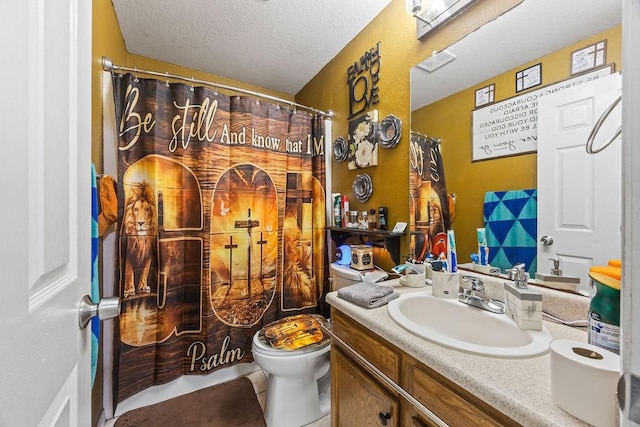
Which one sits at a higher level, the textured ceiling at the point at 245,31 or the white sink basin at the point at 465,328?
the textured ceiling at the point at 245,31

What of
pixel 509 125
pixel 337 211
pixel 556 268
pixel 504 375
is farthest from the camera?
pixel 337 211

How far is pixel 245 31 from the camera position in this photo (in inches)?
69.1

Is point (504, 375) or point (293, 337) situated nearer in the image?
point (504, 375)

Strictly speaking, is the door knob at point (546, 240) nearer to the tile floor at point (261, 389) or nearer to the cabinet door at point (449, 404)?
the cabinet door at point (449, 404)

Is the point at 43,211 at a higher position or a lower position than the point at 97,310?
higher

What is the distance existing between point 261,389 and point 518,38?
227cm

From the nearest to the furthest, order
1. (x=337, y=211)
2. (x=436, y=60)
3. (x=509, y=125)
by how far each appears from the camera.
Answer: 1. (x=509, y=125)
2. (x=436, y=60)
3. (x=337, y=211)

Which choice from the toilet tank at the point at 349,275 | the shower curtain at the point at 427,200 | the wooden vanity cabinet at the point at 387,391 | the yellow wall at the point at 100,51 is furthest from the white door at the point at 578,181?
the yellow wall at the point at 100,51

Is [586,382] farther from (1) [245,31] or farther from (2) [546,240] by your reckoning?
(1) [245,31]

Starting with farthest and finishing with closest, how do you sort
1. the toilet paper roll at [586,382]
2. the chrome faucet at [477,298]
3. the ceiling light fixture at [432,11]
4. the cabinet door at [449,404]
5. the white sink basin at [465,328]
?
1. the ceiling light fixture at [432,11]
2. the chrome faucet at [477,298]
3. the white sink basin at [465,328]
4. the cabinet door at [449,404]
5. the toilet paper roll at [586,382]

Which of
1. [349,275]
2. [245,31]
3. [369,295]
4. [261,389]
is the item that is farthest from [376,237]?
[245,31]

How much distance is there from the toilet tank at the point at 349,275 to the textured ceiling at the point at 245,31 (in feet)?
5.32

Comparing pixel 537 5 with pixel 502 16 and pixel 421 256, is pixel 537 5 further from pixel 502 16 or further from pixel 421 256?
pixel 421 256

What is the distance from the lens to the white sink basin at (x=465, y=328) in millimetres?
651
